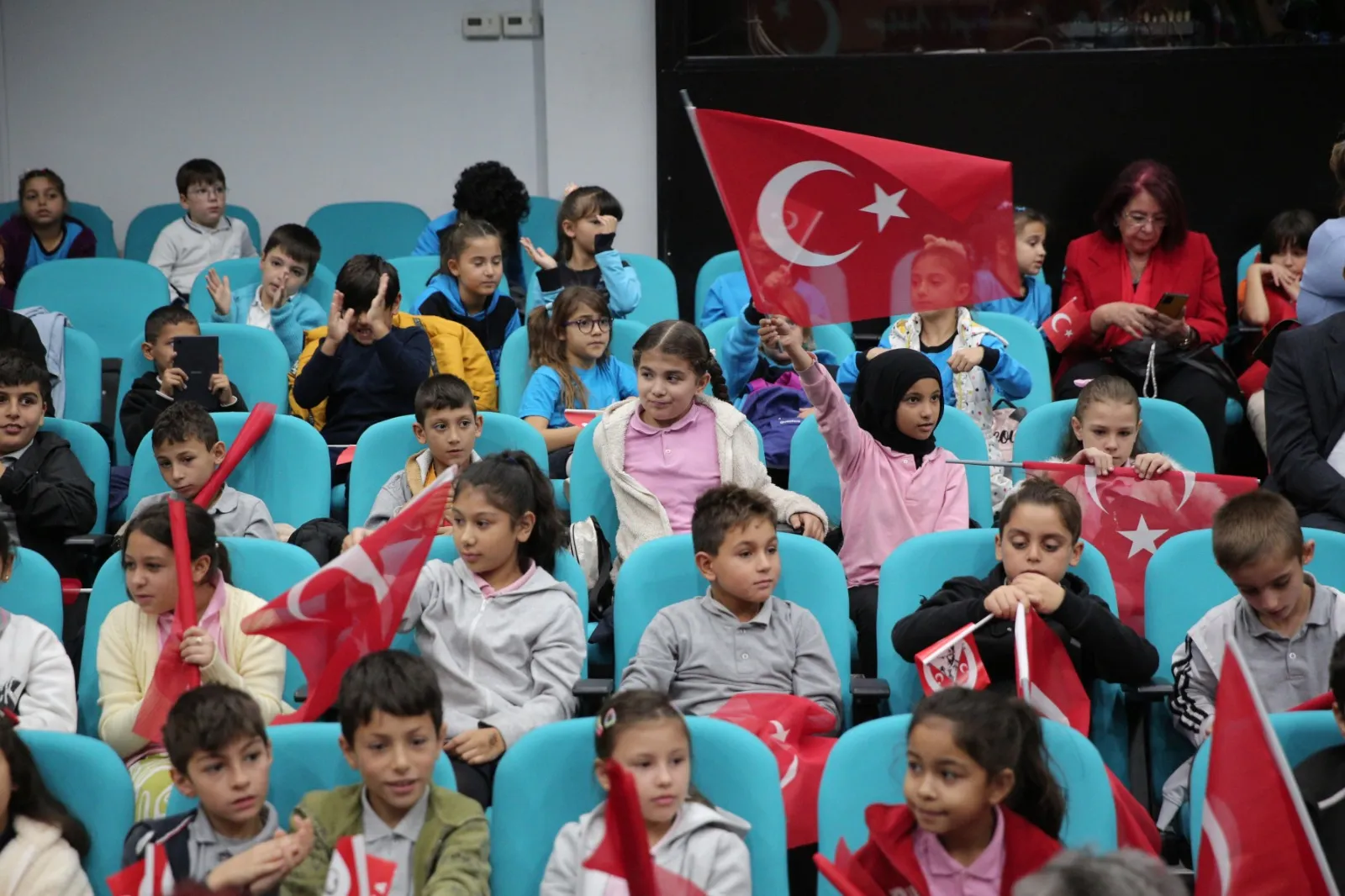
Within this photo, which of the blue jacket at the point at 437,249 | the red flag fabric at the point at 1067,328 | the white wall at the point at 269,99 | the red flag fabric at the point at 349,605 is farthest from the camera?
the white wall at the point at 269,99

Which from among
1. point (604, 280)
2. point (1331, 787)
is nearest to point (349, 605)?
point (1331, 787)

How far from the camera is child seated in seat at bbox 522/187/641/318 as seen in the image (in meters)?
5.80

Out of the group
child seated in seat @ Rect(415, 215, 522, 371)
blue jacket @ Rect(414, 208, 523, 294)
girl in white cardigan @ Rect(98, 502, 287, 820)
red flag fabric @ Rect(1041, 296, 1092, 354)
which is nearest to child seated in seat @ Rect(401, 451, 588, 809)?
girl in white cardigan @ Rect(98, 502, 287, 820)

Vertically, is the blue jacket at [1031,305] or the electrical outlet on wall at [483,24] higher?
the electrical outlet on wall at [483,24]

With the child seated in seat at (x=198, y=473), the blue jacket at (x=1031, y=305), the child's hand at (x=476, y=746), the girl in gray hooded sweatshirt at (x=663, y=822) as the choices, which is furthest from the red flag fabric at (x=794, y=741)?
the blue jacket at (x=1031, y=305)

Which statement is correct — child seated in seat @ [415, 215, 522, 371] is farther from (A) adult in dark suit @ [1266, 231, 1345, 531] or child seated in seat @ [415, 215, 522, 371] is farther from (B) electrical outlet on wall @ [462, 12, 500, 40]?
(A) adult in dark suit @ [1266, 231, 1345, 531]

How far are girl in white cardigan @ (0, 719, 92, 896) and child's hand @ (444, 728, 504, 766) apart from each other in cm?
74

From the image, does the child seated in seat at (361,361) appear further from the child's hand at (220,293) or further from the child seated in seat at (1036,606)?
the child seated in seat at (1036,606)

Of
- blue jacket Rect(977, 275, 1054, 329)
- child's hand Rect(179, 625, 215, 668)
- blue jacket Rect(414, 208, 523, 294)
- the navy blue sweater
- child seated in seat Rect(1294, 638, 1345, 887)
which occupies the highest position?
blue jacket Rect(414, 208, 523, 294)

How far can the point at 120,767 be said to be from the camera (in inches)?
111

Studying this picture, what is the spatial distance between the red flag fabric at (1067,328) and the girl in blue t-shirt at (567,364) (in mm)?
1681

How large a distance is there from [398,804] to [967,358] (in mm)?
2662

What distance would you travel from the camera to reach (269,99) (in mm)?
7859

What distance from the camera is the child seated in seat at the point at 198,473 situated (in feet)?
13.8
